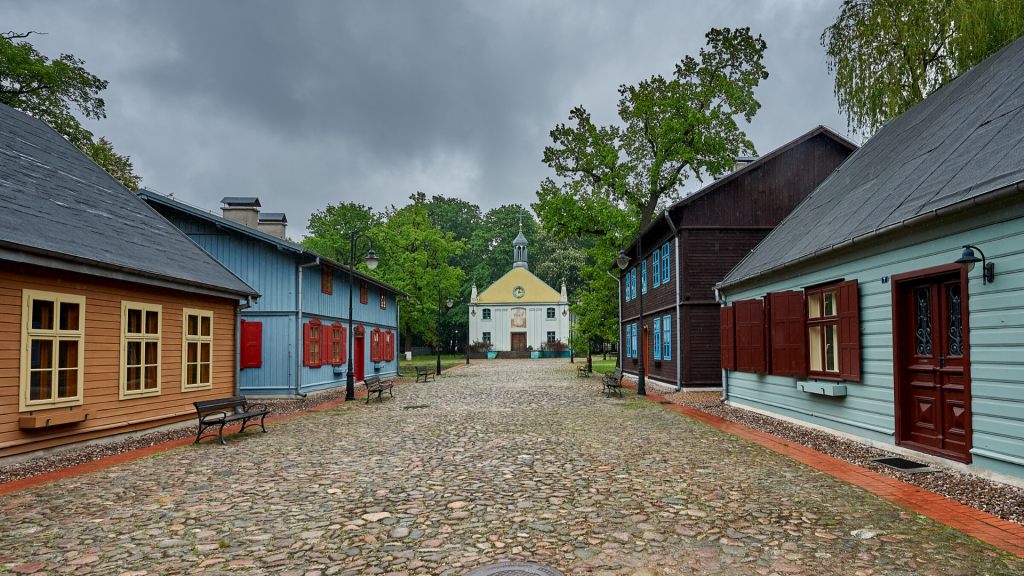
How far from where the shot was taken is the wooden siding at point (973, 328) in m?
6.22

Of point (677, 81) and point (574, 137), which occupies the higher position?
point (677, 81)

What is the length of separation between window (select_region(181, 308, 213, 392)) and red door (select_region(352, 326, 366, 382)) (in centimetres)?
1076

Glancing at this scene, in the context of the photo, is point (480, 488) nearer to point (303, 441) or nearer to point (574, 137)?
point (303, 441)

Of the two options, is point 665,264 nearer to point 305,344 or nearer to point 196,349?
point 305,344

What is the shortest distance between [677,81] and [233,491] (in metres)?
23.9

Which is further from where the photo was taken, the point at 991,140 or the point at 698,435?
the point at 698,435

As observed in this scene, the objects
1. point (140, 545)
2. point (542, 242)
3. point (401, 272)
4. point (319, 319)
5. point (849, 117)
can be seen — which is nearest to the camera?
point (140, 545)

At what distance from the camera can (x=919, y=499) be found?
235 inches

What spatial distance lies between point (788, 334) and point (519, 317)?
4450cm

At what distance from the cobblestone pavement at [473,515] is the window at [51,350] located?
1837 mm

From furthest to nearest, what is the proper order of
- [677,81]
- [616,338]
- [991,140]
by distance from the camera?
[616,338], [677,81], [991,140]

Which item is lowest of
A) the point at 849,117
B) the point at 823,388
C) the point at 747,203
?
the point at 823,388

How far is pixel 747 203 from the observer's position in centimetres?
1805

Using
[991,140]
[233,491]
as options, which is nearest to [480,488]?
[233,491]
